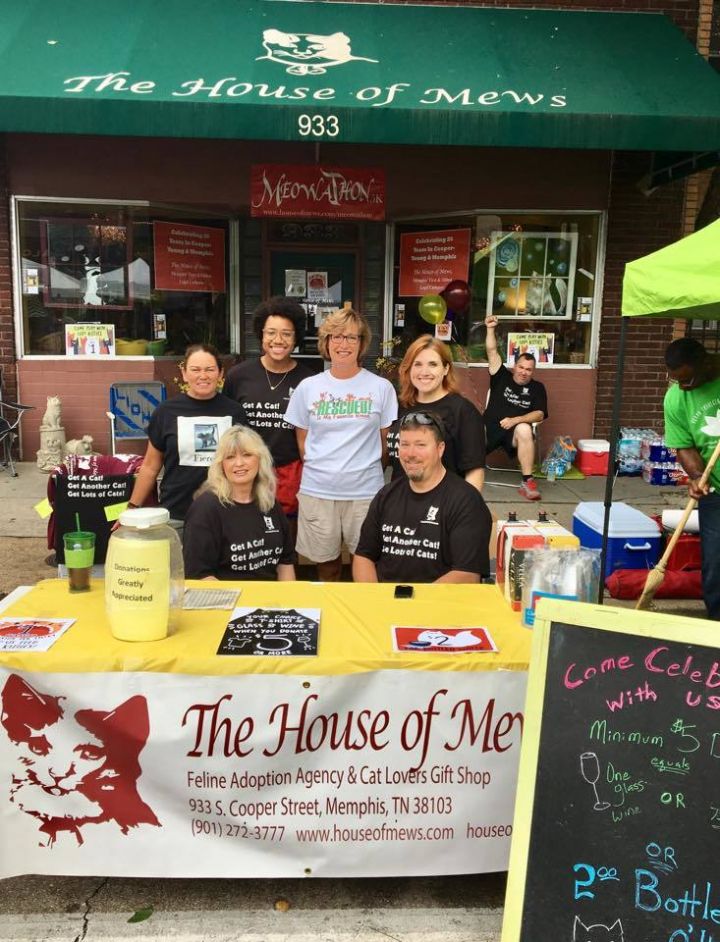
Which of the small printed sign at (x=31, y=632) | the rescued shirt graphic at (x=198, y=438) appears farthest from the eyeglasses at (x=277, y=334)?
the small printed sign at (x=31, y=632)

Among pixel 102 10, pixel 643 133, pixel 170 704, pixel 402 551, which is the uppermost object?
pixel 102 10

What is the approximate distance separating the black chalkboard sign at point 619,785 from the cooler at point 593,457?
691cm

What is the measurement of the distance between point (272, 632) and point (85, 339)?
6895mm

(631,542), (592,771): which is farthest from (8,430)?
(592,771)

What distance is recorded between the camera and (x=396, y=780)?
2.53 meters

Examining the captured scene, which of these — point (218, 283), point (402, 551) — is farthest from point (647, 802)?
point (218, 283)

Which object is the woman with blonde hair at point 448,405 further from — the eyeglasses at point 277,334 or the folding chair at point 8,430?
the folding chair at point 8,430

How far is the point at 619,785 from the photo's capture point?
6.69 feet

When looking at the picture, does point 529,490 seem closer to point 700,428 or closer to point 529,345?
point 529,345

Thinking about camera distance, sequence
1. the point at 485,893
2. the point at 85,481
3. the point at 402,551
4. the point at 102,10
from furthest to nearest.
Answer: the point at 102,10, the point at 85,481, the point at 402,551, the point at 485,893

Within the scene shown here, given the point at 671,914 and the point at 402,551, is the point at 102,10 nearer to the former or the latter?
the point at 402,551

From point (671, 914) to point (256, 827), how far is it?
122cm

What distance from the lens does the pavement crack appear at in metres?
2.45

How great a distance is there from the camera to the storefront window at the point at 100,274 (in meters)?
8.61
